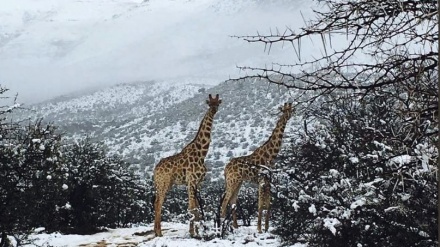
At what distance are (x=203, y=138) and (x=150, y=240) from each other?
1.90 metres

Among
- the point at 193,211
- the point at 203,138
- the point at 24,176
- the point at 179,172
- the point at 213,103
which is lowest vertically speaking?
the point at 193,211

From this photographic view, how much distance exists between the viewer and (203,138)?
9.10m

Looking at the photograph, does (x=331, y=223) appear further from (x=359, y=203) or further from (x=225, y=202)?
(x=225, y=202)

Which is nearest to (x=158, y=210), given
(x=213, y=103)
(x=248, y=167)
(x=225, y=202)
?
(x=225, y=202)

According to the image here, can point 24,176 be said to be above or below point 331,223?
above

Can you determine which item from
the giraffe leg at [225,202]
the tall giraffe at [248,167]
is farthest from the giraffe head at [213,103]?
the giraffe leg at [225,202]

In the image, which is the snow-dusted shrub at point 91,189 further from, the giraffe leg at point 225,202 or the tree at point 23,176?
the giraffe leg at point 225,202

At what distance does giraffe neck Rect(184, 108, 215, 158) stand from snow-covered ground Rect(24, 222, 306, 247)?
1.43 meters

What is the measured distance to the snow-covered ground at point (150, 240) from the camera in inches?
297

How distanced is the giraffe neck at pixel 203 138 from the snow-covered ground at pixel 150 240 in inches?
56.2

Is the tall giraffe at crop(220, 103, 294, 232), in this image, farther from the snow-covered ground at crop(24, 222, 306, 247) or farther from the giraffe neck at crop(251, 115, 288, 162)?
the snow-covered ground at crop(24, 222, 306, 247)

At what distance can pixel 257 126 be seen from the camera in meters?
27.4

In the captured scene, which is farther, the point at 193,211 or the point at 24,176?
the point at 193,211

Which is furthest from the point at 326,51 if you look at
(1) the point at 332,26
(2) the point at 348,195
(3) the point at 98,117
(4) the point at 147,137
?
(3) the point at 98,117
